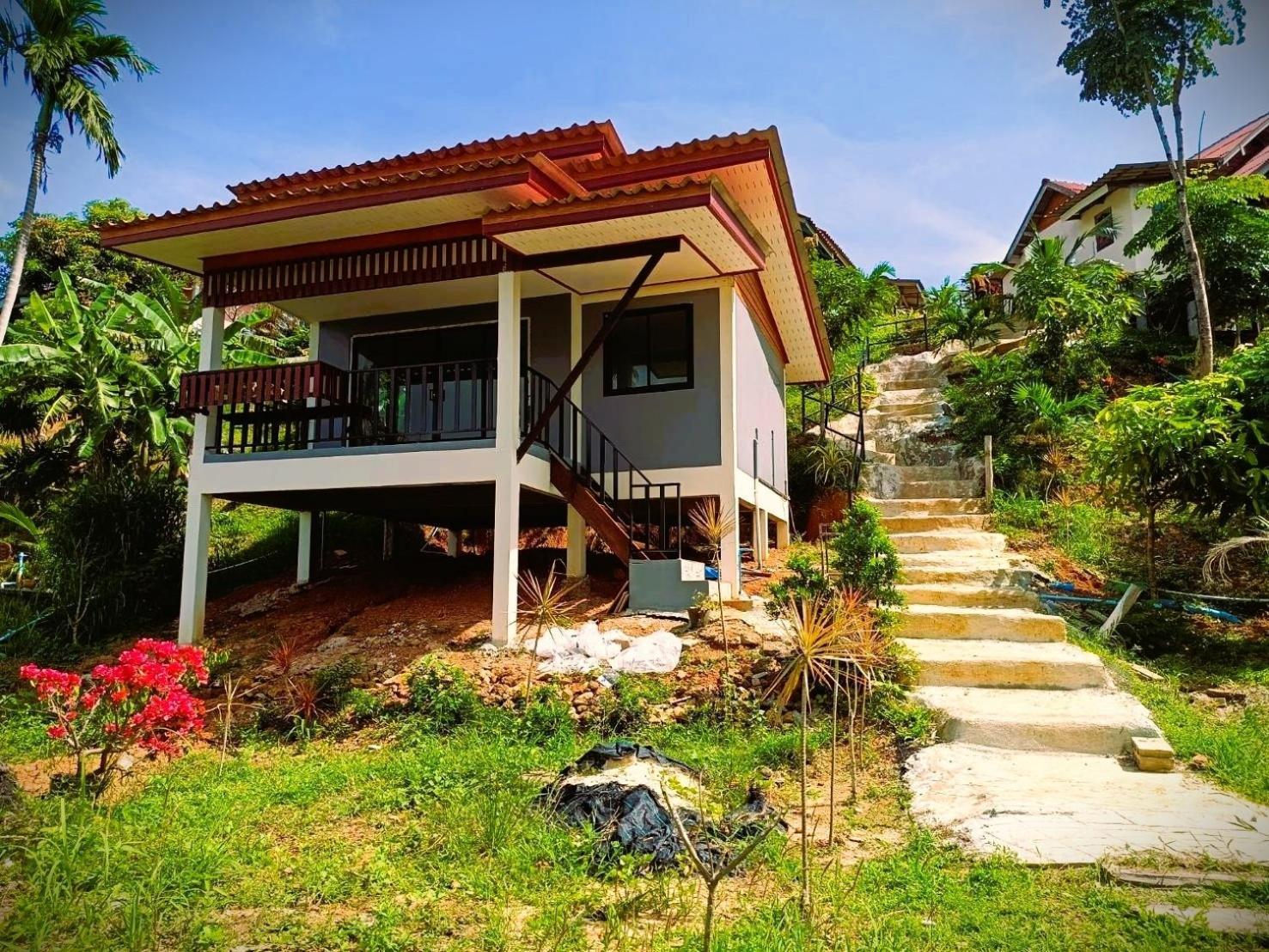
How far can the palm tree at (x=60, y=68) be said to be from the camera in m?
15.3

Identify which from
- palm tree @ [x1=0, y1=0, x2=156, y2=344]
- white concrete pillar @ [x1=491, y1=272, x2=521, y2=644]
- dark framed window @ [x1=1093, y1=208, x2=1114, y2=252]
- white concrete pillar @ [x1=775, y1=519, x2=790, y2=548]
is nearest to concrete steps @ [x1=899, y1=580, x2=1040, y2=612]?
white concrete pillar @ [x1=491, y1=272, x2=521, y2=644]

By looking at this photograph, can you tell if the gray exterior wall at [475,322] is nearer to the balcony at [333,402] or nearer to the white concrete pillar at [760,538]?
the balcony at [333,402]

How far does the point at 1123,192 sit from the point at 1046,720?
2692 centimetres

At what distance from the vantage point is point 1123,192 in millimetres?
27375

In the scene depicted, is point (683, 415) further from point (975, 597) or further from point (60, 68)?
point (60, 68)

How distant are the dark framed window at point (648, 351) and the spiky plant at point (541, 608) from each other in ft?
8.68

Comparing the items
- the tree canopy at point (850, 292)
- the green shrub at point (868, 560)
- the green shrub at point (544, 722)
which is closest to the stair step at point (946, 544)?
the green shrub at point (868, 560)

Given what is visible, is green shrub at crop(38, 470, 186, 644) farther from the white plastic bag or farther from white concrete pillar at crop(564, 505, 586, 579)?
the white plastic bag

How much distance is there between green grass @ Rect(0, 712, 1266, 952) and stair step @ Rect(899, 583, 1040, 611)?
371 cm

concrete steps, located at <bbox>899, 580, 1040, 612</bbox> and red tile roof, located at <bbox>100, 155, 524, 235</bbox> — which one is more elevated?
red tile roof, located at <bbox>100, 155, 524, 235</bbox>

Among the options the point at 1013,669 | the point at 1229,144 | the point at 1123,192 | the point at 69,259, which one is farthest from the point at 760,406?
the point at 1229,144

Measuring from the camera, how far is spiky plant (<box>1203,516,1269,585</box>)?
8680 mm

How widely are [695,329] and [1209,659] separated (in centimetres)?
635

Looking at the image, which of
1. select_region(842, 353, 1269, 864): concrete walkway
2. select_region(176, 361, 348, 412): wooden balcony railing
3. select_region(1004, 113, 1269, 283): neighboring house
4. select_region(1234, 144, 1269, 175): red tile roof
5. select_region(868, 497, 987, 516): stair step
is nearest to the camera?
select_region(842, 353, 1269, 864): concrete walkway
